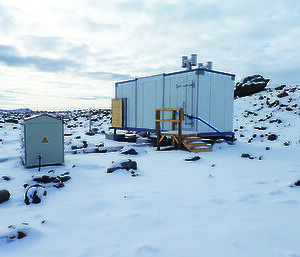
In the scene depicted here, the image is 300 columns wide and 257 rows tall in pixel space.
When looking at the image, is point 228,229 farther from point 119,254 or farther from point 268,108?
point 268,108

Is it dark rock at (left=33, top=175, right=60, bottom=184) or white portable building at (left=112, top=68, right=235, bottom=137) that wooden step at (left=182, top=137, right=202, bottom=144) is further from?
dark rock at (left=33, top=175, right=60, bottom=184)

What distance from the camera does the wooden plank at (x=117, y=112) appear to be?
14.9 meters

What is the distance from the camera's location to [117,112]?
15336 millimetres

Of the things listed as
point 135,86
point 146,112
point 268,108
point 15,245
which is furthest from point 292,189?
point 268,108

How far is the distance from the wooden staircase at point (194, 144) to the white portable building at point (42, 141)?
476 cm

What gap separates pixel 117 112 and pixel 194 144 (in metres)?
7.12

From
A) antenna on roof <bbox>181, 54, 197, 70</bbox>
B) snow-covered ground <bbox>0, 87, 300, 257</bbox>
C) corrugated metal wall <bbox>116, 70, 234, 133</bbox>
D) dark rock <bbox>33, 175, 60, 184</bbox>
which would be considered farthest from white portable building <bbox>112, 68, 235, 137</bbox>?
dark rock <bbox>33, 175, 60, 184</bbox>

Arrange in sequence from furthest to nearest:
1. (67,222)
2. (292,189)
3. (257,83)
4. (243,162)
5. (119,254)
Answer: (257,83) < (243,162) < (292,189) < (67,222) < (119,254)

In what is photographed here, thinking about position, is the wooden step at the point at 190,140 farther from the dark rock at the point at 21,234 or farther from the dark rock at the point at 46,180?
the dark rock at the point at 21,234

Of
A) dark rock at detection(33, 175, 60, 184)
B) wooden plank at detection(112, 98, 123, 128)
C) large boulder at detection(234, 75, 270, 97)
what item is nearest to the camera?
dark rock at detection(33, 175, 60, 184)

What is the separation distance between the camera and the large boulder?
1041 inches

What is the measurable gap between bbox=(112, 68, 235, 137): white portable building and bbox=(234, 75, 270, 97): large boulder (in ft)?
52.3

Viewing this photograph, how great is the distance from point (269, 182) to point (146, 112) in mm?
8661

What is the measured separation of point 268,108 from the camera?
65.6 ft
